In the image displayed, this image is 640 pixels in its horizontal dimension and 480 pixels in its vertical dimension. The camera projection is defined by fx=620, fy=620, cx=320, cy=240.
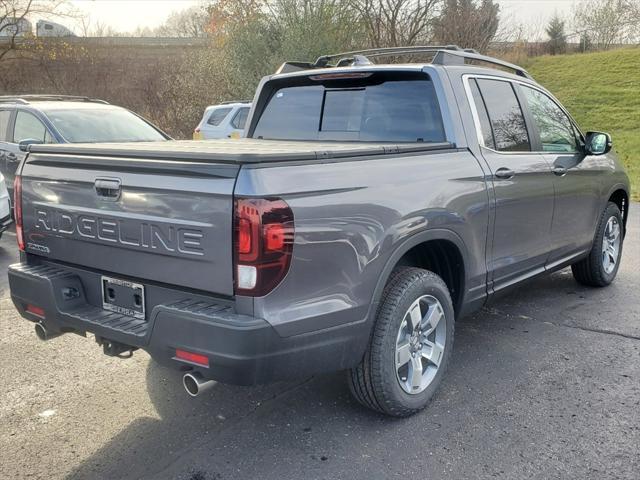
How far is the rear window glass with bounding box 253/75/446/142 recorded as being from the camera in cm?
398

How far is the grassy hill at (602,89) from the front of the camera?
23188 mm

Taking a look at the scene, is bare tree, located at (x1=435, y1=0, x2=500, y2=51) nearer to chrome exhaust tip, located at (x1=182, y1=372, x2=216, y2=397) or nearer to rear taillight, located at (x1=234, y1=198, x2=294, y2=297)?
rear taillight, located at (x1=234, y1=198, x2=294, y2=297)

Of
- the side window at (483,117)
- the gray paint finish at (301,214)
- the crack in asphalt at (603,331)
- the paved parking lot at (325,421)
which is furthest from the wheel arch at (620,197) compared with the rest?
the gray paint finish at (301,214)

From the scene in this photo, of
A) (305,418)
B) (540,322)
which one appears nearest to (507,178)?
(540,322)

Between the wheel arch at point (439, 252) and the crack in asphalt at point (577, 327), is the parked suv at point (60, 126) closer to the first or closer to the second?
the crack in asphalt at point (577, 327)

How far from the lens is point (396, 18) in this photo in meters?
18.5

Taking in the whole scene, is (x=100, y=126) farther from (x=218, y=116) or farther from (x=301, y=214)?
(x=301, y=214)

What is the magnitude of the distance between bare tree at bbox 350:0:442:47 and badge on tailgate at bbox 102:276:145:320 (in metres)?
Answer: 16.9

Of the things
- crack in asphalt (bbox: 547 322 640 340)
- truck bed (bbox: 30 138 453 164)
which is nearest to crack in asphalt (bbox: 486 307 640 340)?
crack in asphalt (bbox: 547 322 640 340)

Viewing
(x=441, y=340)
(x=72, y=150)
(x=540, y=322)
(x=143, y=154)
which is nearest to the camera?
(x=143, y=154)

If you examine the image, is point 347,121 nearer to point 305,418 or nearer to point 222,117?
point 305,418

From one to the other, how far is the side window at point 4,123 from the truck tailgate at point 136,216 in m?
6.37

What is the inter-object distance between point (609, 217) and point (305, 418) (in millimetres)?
3750

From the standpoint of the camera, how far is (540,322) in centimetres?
493
